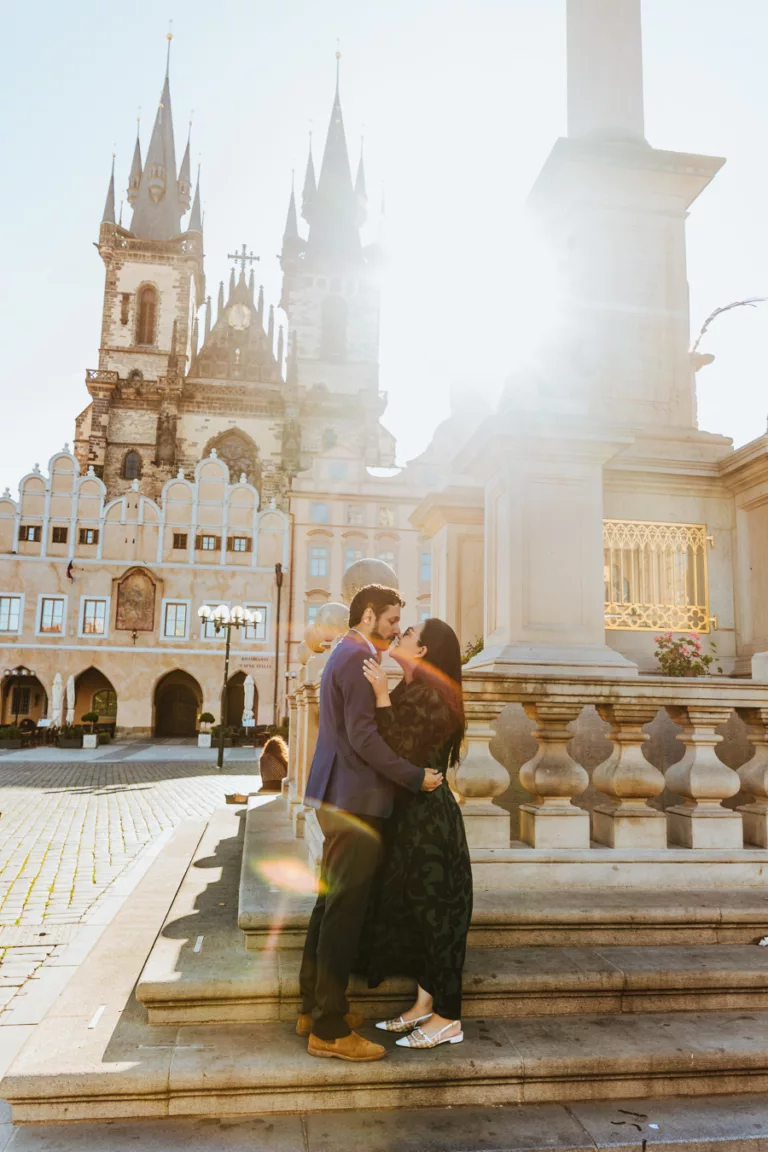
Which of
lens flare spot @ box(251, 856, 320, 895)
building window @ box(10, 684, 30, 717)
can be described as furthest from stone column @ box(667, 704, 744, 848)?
building window @ box(10, 684, 30, 717)

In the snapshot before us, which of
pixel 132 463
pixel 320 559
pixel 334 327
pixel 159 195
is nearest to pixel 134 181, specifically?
pixel 159 195

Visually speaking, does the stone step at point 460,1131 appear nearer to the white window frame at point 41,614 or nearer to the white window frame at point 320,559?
the white window frame at point 320,559

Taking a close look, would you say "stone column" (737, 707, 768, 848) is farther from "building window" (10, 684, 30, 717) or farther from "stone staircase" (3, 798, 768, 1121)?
"building window" (10, 684, 30, 717)

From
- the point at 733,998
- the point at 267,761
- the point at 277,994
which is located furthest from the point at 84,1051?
the point at 267,761

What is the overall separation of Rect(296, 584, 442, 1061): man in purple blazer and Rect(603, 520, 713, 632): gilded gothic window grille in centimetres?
261

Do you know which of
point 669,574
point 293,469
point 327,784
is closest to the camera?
point 327,784

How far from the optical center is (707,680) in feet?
12.2

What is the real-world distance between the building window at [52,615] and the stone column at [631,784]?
33114 millimetres

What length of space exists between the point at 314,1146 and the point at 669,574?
3.82 meters

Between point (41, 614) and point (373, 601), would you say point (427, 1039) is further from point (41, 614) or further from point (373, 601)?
point (41, 614)

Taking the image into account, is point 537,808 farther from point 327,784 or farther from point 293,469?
point 293,469

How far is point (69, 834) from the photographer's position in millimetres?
8938

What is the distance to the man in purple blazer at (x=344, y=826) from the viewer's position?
8.84ft

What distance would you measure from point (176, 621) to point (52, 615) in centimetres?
488
